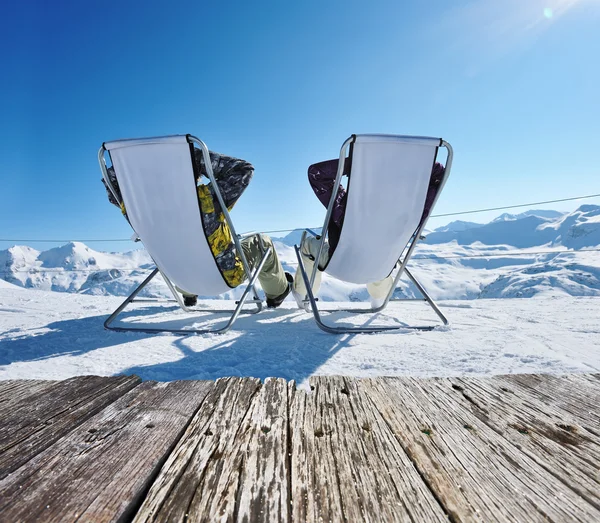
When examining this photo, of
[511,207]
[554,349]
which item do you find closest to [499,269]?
[511,207]

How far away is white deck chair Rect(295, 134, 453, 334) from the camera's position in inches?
75.4

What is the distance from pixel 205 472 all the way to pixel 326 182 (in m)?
1.91

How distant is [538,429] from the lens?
2.34 feet

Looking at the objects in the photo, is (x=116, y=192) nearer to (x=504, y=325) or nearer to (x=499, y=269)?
(x=504, y=325)

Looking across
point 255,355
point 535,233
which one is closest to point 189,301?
point 255,355

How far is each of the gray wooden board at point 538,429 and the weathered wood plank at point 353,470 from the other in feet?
0.84

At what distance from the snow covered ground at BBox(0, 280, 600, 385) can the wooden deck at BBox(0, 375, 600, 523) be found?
0.52 metres

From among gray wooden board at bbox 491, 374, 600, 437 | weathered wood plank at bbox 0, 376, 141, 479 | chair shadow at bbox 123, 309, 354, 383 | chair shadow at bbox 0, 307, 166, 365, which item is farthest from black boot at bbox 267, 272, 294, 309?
gray wooden board at bbox 491, 374, 600, 437

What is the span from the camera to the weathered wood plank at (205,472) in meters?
0.46

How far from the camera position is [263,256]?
8.42 ft

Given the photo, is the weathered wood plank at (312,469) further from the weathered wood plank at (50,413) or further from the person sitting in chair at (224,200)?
the person sitting in chair at (224,200)

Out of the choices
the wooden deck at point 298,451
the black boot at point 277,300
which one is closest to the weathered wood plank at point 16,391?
the wooden deck at point 298,451

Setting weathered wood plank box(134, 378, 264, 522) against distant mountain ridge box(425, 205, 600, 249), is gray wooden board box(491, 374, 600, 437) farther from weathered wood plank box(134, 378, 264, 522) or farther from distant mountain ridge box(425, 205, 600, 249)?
distant mountain ridge box(425, 205, 600, 249)

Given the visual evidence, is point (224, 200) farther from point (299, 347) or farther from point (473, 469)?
point (473, 469)
